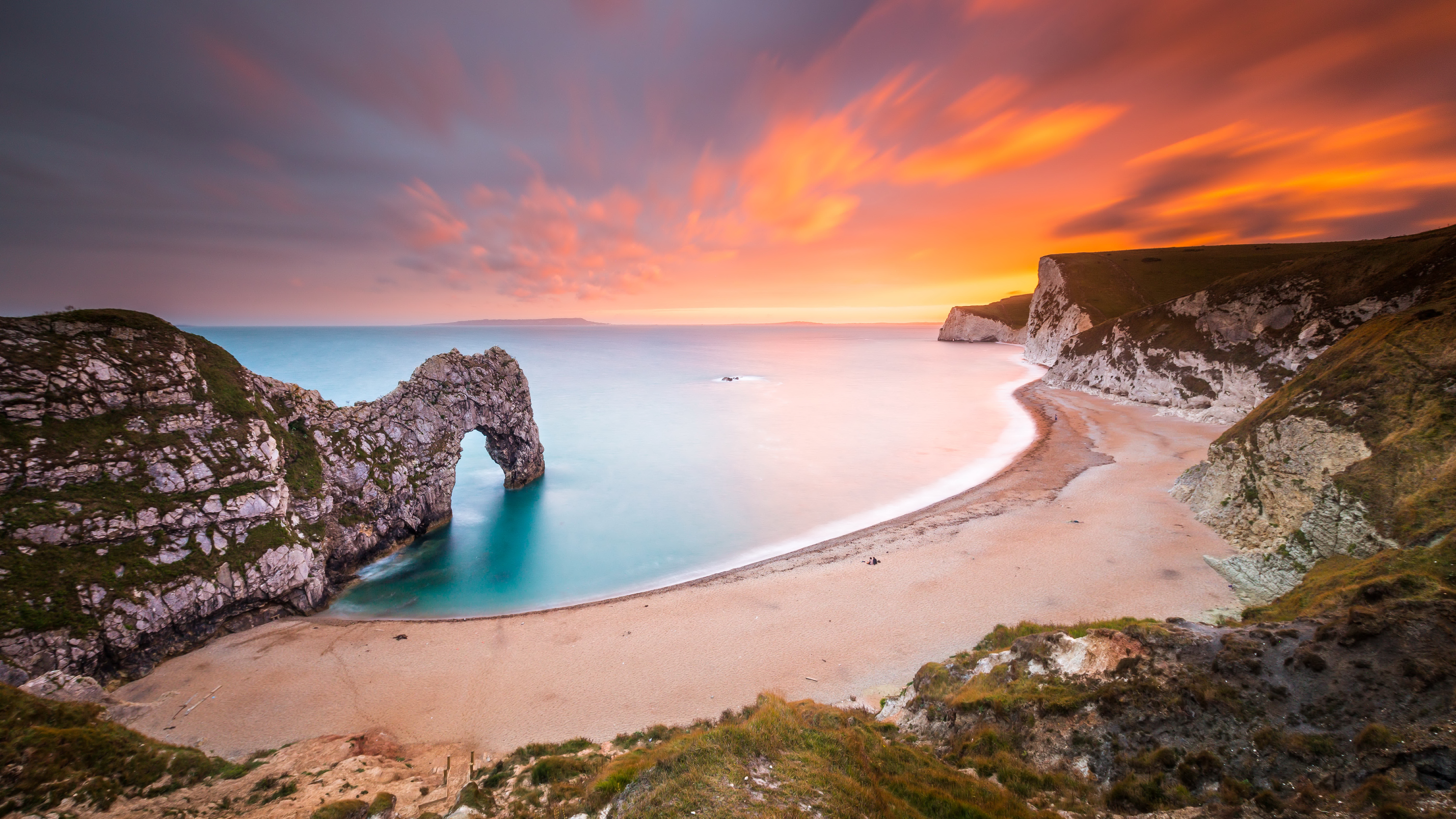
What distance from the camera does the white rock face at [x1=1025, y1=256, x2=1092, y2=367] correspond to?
263 ft

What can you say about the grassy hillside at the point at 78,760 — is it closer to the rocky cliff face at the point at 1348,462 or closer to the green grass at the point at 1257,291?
the rocky cliff face at the point at 1348,462

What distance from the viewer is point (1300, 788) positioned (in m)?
6.15

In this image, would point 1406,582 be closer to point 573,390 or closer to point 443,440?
point 443,440

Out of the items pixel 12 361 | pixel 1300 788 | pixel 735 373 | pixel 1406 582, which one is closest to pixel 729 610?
pixel 1300 788

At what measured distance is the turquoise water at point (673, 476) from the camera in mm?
21734

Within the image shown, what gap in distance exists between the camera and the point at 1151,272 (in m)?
85.3

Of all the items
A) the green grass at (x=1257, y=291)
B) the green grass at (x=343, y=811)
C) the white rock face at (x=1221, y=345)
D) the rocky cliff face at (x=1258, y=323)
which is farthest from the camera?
the white rock face at (x=1221, y=345)

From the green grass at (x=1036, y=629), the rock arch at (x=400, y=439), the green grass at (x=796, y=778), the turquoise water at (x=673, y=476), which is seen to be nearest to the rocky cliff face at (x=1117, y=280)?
the turquoise water at (x=673, y=476)

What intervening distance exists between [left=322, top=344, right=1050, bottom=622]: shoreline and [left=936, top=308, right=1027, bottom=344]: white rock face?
128 meters

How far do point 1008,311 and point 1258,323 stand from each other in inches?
5054

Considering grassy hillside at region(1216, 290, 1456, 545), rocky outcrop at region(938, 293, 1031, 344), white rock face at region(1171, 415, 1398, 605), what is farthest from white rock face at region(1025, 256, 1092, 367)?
white rock face at region(1171, 415, 1398, 605)

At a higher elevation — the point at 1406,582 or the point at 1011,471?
the point at 1406,582

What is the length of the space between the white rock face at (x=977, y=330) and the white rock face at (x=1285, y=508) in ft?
468

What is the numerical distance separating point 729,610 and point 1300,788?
13542mm
